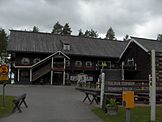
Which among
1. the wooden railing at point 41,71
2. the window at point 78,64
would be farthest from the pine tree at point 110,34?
the wooden railing at point 41,71

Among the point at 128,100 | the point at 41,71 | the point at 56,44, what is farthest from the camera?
the point at 56,44

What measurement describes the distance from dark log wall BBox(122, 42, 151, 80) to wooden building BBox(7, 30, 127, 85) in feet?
23.2

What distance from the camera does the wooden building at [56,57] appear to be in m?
48.2

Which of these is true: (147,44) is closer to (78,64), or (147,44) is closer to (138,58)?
(138,58)

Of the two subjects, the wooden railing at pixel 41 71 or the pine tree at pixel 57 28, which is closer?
the wooden railing at pixel 41 71

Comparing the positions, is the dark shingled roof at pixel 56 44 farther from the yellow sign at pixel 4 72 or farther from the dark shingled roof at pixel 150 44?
the yellow sign at pixel 4 72

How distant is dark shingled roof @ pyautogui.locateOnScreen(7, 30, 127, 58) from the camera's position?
163ft

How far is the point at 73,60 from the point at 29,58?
7569 mm

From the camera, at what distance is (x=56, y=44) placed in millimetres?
53094

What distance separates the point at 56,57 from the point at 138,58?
516 inches

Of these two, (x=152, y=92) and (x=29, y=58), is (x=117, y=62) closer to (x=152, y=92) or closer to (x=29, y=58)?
(x=29, y=58)

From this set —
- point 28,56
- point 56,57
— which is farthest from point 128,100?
point 28,56

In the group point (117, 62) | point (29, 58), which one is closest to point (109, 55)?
point (117, 62)

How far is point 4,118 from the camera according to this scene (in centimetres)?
1264
